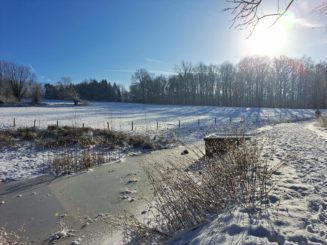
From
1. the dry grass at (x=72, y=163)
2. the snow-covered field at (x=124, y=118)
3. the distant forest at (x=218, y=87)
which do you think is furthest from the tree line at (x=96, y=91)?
the dry grass at (x=72, y=163)

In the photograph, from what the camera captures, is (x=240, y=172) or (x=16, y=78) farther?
(x=16, y=78)

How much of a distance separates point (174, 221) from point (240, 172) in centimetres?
138

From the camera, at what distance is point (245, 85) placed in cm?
7862

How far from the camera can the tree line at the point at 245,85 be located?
70.8 metres

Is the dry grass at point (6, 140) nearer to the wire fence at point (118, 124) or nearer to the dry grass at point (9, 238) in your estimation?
the wire fence at point (118, 124)

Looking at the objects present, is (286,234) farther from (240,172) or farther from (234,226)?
(240,172)

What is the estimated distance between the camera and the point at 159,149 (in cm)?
1653

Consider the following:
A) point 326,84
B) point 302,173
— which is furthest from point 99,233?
point 326,84

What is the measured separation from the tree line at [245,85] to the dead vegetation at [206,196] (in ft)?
230

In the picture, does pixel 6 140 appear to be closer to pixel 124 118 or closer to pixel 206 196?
pixel 206 196

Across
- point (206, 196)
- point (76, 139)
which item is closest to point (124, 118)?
point (76, 139)

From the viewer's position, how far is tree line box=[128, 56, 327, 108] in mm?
70750

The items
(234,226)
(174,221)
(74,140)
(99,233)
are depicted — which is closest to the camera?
(234,226)

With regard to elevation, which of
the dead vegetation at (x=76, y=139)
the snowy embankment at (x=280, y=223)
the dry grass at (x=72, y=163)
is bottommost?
the dry grass at (x=72, y=163)
